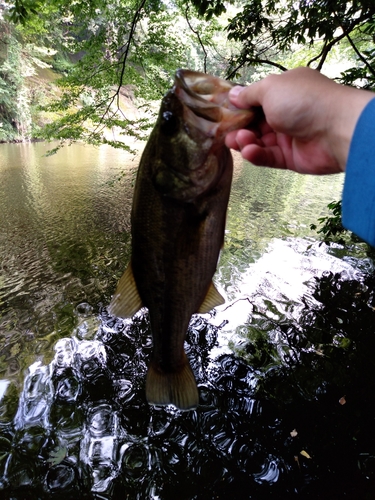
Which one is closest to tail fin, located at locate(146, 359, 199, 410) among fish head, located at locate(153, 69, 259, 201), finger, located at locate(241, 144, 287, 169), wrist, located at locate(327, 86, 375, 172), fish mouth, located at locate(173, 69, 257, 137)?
fish head, located at locate(153, 69, 259, 201)

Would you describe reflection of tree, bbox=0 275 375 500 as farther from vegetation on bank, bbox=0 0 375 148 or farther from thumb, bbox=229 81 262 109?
vegetation on bank, bbox=0 0 375 148

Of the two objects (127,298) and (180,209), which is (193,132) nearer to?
(180,209)

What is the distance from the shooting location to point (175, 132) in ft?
5.15

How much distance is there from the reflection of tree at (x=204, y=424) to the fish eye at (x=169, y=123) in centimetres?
351

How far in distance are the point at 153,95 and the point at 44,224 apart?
17.7ft

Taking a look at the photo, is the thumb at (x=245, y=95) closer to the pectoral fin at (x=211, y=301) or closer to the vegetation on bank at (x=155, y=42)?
the pectoral fin at (x=211, y=301)

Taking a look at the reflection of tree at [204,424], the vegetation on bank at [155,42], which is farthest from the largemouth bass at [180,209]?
the vegetation on bank at [155,42]

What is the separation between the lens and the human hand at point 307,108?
4.86 ft

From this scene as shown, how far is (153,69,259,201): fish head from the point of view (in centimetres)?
153

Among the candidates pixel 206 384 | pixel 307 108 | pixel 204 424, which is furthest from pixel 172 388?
pixel 206 384

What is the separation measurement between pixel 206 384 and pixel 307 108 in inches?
150

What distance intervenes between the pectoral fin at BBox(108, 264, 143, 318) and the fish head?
1.98 feet

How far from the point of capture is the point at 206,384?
173 inches

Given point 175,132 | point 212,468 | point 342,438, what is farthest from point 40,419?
point 175,132
